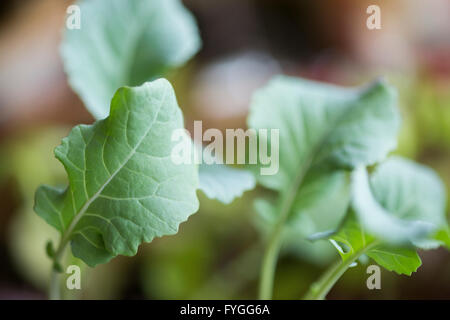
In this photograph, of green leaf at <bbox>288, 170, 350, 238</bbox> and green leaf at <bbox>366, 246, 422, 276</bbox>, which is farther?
green leaf at <bbox>288, 170, 350, 238</bbox>

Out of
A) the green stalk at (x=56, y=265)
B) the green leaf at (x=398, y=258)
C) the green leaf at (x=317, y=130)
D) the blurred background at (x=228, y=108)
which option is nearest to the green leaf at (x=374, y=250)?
the green leaf at (x=398, y=258)

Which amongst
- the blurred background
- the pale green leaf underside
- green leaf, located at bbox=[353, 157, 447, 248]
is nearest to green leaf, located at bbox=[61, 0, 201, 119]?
the pale green leaf underside

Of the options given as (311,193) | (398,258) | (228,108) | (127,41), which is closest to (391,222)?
(398,258)

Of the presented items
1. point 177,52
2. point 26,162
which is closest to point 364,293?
point 177,52

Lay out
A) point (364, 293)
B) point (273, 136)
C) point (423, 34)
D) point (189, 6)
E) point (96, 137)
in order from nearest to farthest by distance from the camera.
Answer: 1. point (96, 137)
2. point (273, 136)
3. point (364, 293)
4. point (423, 34)
5. point (189, 6)

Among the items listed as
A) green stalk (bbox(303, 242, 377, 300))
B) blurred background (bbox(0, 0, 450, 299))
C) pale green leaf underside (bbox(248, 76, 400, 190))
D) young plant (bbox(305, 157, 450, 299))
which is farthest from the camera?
blurred background (bbox(0, 0, 450, 299))

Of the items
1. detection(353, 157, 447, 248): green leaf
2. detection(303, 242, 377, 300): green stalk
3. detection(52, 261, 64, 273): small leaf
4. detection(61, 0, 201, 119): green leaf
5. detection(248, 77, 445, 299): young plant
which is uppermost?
detection(61, 0, 201, 119): green leaf

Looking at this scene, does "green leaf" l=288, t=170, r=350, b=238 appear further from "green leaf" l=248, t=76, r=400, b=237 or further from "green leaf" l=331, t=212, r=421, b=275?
"green leaf" l=331, t=212, r=421, b=275
